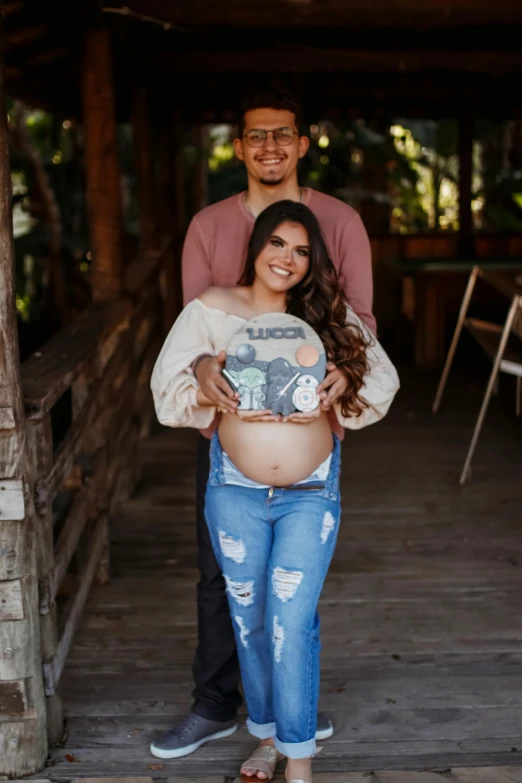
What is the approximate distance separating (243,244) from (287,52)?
4.52 meters

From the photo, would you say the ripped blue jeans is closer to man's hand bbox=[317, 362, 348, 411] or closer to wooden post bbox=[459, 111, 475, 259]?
man's hand bbox=[317, 362, 348, 411]

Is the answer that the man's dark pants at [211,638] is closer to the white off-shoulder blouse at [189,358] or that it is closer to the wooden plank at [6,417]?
the white off-shoulder blouse at [189,358]

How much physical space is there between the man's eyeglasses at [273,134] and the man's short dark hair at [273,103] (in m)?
0.05

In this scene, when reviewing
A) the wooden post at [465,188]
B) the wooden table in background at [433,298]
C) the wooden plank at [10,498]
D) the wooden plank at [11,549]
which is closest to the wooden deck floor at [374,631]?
the wooden plank at [11,549]

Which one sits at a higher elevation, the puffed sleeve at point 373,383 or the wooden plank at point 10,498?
the puffed sleeve at point 373,383

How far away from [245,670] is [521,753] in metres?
0.77

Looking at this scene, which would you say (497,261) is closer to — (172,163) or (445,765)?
(172,163)

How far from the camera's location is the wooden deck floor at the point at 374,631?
9.09 ft

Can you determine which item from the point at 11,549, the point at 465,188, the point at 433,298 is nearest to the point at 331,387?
the point at 11,549

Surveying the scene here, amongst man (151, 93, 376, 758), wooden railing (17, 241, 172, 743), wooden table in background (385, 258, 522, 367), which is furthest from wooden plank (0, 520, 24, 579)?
wooden table in background (385, 258, 522, 367)

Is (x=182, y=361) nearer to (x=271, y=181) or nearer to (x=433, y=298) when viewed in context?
(x=271, y=181)

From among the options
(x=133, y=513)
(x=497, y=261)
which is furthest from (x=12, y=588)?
(x=497, y=261)

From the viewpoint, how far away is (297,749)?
7.97 feet

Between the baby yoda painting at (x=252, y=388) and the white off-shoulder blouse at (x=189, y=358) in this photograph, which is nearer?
the baby yoda painting at (x=252, y=388)
